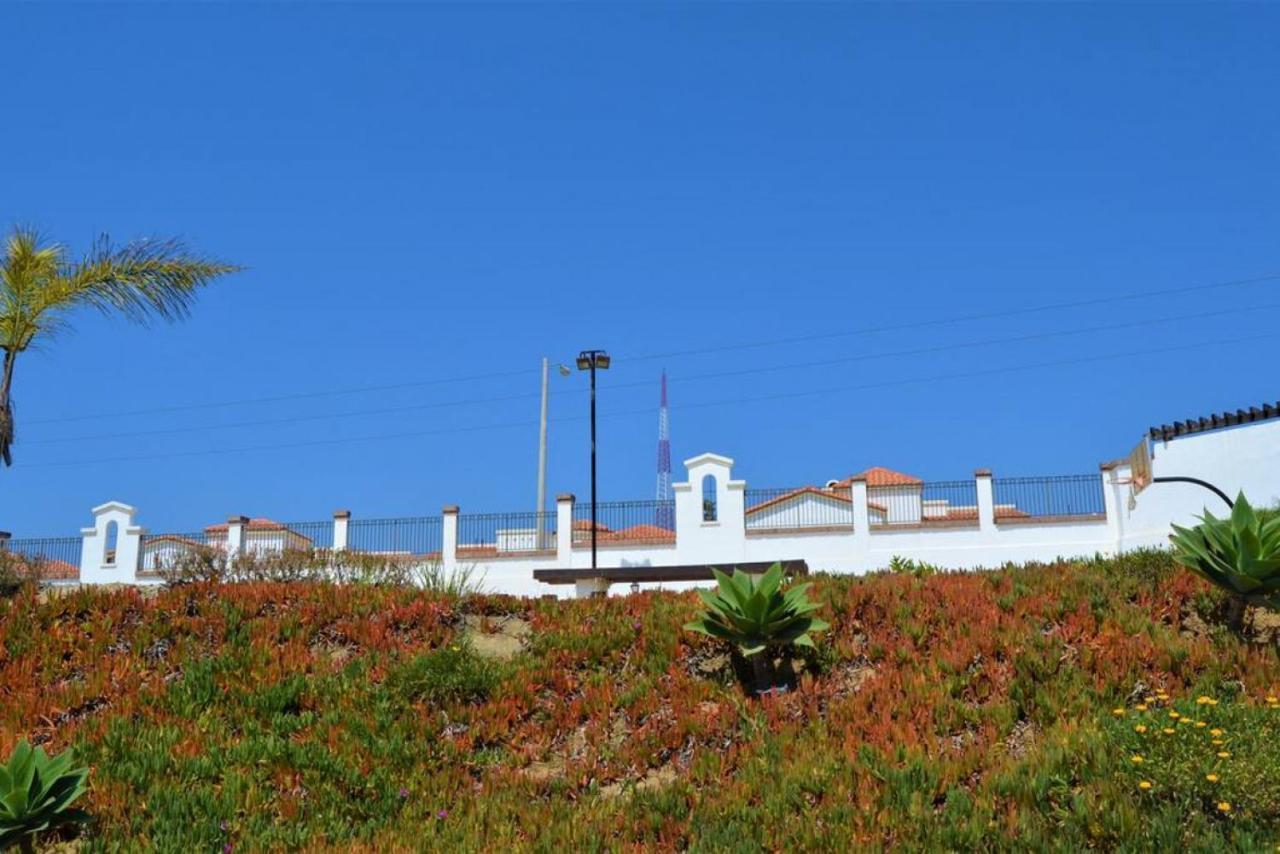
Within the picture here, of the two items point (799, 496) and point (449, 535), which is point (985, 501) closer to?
point (799, 496)

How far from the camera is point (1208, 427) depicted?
27047mm

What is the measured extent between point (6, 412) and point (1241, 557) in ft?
53.3

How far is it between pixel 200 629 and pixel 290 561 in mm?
11738

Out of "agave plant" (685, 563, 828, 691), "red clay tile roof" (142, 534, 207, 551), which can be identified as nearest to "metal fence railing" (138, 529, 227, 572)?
"red clay tile roof" (142, 534, 207, 551)

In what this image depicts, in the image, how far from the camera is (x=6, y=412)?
16969 millimetres

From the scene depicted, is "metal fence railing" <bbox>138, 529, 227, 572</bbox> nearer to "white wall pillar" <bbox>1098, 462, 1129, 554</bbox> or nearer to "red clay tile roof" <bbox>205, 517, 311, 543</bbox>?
"red clay tile roof" <bbox>205, 517, 311, 543</bbox>

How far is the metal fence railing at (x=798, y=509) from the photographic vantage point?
3480 centimetres

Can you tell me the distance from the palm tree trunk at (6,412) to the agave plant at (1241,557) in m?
15.8

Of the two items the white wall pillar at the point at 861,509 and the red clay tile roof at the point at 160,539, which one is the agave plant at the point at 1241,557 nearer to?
the white wall pillar at the point at 861,509

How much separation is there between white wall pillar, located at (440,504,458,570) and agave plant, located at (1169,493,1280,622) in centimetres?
2733

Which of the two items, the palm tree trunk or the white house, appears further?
the white house

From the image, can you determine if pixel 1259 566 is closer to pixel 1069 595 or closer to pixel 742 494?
pixel 1069 595

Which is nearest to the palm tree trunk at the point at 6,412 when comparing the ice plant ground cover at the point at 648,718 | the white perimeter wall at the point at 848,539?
the ice plant ground cover at the point at 648,718

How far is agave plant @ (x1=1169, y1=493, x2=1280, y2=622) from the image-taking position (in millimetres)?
11078
